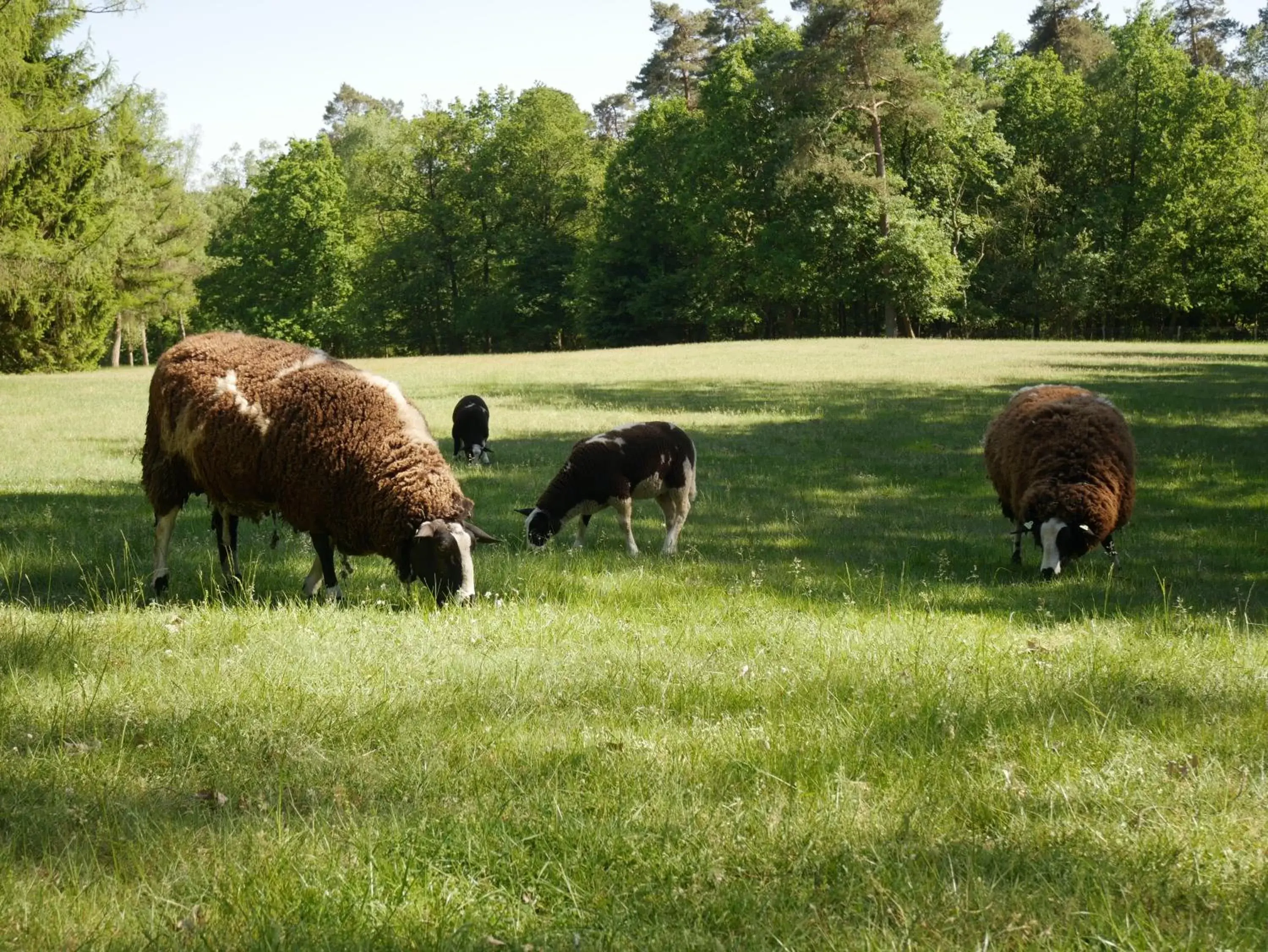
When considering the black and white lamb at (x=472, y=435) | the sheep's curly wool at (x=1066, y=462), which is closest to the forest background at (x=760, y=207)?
the black and white lamb at (x=472, y=435)

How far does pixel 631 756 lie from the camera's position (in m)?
4.50

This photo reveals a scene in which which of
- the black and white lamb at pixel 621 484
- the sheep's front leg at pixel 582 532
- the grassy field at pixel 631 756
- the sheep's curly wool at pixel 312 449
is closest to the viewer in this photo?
the grassy field at pixel 631 756

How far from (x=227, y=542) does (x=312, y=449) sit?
1.52 metres

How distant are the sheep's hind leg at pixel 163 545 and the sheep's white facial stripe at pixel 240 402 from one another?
117cm

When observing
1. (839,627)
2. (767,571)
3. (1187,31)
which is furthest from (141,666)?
(1187,31)

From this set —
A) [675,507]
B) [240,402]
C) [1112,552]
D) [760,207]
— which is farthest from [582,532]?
[760,207]

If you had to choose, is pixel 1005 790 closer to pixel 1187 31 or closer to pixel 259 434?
pixel 259 434

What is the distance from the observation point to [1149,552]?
39.0 ft

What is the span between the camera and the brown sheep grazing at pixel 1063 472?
10.7 meters

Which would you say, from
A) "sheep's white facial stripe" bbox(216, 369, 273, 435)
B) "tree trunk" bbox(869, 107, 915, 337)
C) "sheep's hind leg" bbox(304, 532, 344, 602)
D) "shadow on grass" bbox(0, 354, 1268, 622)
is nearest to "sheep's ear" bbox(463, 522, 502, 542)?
"shadow on grass" bbox(0, 354, 1268, 622)

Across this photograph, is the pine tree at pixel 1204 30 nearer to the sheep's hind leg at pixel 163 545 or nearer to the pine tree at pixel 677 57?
the pine tree at pixel 677 57

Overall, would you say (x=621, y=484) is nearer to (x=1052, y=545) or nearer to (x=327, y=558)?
(x=327, y=558)

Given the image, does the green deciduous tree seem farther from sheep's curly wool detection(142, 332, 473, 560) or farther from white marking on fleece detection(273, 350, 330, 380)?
sheep's curly wool detection(142, 332, 473, 560)

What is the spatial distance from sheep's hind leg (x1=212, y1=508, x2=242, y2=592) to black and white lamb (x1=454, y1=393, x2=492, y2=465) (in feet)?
28.4
